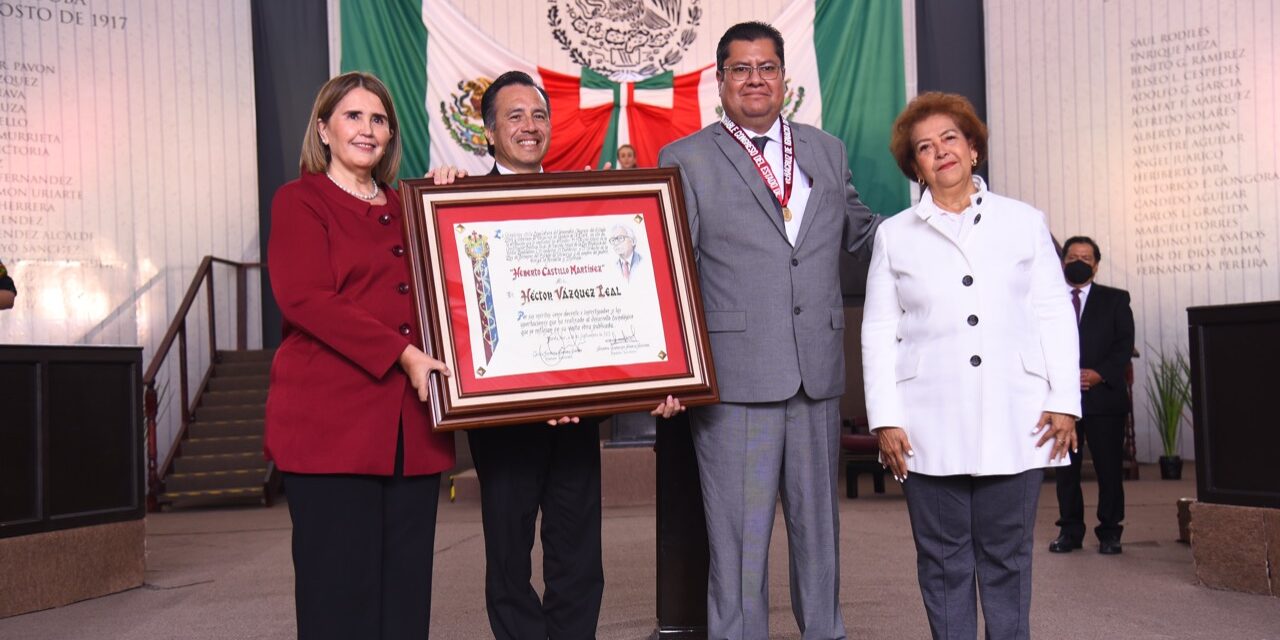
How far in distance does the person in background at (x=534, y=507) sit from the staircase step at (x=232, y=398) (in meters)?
7.05

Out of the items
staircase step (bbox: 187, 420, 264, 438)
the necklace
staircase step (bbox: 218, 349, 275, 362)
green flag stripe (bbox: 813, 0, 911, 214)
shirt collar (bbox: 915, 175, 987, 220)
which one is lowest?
staircase step (bbox: 187, 420, 264, 438)

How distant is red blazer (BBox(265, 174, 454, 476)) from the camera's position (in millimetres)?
2232

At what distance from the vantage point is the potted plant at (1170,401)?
885 centimetres

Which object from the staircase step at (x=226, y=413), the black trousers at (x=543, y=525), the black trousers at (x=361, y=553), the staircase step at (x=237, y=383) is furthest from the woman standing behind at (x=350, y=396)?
the staircase step at (x=237, y=383)

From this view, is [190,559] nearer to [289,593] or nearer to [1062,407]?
[289,593]

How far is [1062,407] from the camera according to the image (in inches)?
99.6

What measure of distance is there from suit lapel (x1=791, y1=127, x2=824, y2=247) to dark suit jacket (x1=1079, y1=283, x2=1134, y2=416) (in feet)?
9.85

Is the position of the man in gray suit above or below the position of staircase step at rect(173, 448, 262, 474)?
above

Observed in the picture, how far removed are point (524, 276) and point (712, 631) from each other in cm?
98

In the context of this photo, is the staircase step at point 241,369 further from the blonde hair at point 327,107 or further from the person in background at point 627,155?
the blonde hair at point 327,107

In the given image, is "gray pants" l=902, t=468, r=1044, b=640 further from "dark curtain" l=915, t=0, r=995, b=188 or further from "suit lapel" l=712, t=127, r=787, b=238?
"dark curtain" l=915, t=0, r=995, b=188

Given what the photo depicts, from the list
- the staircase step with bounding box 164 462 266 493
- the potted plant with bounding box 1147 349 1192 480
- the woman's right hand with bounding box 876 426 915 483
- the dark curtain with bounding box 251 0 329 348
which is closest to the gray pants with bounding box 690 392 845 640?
the woman's right hand with bounding box 876 426 915 483

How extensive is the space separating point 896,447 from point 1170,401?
24.2 ft

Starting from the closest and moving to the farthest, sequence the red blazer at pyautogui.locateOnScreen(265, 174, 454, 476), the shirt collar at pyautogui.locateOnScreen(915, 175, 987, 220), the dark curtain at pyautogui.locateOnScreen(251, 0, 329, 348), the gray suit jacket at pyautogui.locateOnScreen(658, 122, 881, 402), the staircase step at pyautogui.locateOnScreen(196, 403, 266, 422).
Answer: the red blazer at pyautogui.locateOnScreen(265, 174, 454, 476) < the shirt collar at pyautogui.locateOnScreen(915, 175, 987, 220) < the gray suit jacket at pyautogui.locateOnScreen(658, 122, 881, 402) < the staircase step at pyautogui.locateOnScreen(196, 403, 266, 422) < the dark curtain at pyautogui.locateOnScreen(251, 0, 329, 348)
